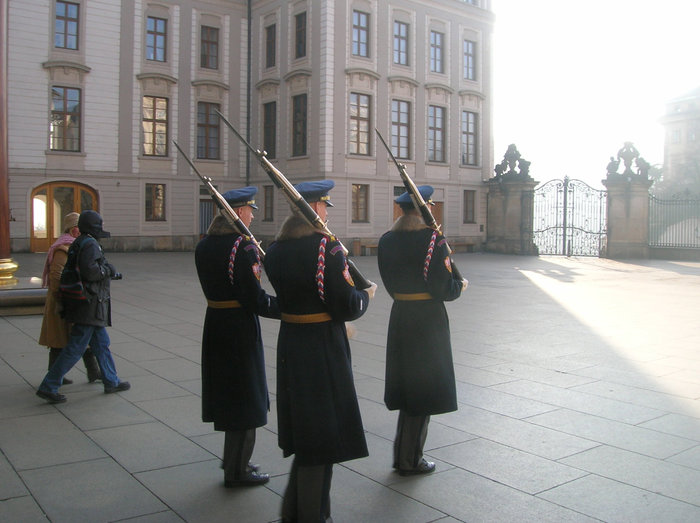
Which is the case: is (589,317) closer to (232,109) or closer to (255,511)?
(255,511)

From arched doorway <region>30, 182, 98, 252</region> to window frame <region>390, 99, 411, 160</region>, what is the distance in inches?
524

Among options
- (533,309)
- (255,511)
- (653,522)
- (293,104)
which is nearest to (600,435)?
(653,522)

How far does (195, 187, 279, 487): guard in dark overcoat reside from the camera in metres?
4.34

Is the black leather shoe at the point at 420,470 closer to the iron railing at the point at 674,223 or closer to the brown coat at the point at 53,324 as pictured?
the brown coat at the point at 53,324

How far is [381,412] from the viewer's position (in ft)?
19.7

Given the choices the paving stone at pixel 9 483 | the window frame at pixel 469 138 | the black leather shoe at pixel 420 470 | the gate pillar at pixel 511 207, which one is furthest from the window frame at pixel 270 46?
the black leather shoe at pixel 420 470

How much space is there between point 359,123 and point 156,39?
972 centimetres

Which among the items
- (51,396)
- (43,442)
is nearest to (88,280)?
(51,396)

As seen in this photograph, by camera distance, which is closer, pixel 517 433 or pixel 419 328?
pixel 419 328

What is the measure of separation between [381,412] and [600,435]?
1761mm

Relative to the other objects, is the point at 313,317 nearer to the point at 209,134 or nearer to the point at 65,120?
the point at 65,120

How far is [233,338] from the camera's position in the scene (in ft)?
14.5

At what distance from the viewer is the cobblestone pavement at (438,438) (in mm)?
4062

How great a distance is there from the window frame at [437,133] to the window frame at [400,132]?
4.05 feet
